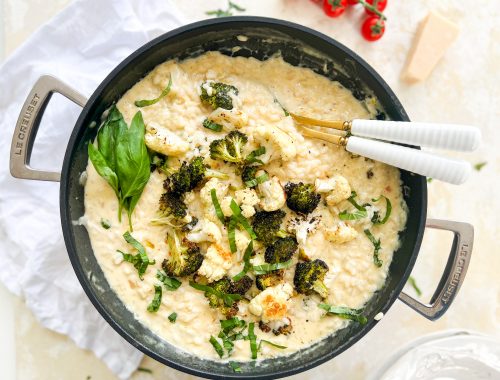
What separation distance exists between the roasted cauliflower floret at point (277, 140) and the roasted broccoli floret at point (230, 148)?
3.3 inches

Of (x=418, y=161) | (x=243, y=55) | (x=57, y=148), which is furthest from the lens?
(x=57, y=148)

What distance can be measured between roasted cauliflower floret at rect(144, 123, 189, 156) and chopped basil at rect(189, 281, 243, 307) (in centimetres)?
66

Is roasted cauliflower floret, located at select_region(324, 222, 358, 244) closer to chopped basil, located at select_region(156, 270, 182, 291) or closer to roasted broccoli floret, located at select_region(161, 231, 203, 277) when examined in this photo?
roasted broccoli floret, located at select_region(161, 231, 203, 277)

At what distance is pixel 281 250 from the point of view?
9.91ft

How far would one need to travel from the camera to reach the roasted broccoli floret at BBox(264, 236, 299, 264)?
302cm

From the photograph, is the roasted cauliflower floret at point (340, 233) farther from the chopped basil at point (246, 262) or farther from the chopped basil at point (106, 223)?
the chopped basil at point (106, 223)

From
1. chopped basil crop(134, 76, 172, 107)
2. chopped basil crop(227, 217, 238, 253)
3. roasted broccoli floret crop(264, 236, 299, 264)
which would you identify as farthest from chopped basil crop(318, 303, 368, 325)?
chopped basil crop(134, 76, 172, 107)

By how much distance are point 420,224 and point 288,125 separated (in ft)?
2.64

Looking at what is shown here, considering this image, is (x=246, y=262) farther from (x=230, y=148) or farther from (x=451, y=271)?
(x=451, y=271)

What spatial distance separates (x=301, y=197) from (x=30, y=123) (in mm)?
1314

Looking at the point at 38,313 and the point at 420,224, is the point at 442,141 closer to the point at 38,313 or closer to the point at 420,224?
the point at 420,224

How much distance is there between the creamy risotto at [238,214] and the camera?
9.84ft

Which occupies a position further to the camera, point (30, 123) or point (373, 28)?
point (373, 28)

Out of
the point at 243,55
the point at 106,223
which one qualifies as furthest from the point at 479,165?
the point at 106,223
